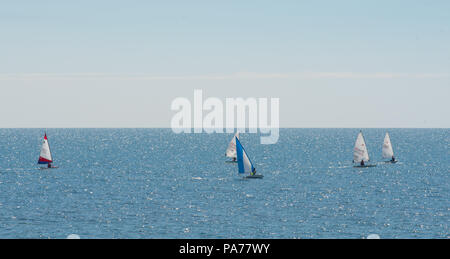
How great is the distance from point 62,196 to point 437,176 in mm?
94819

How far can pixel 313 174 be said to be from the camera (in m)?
143

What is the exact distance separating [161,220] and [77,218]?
13.1 m

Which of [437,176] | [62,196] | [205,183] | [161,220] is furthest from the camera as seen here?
[437,176]

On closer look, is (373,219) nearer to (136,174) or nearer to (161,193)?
(161,193)

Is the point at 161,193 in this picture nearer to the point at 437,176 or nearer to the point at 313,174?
the point at 313,174
